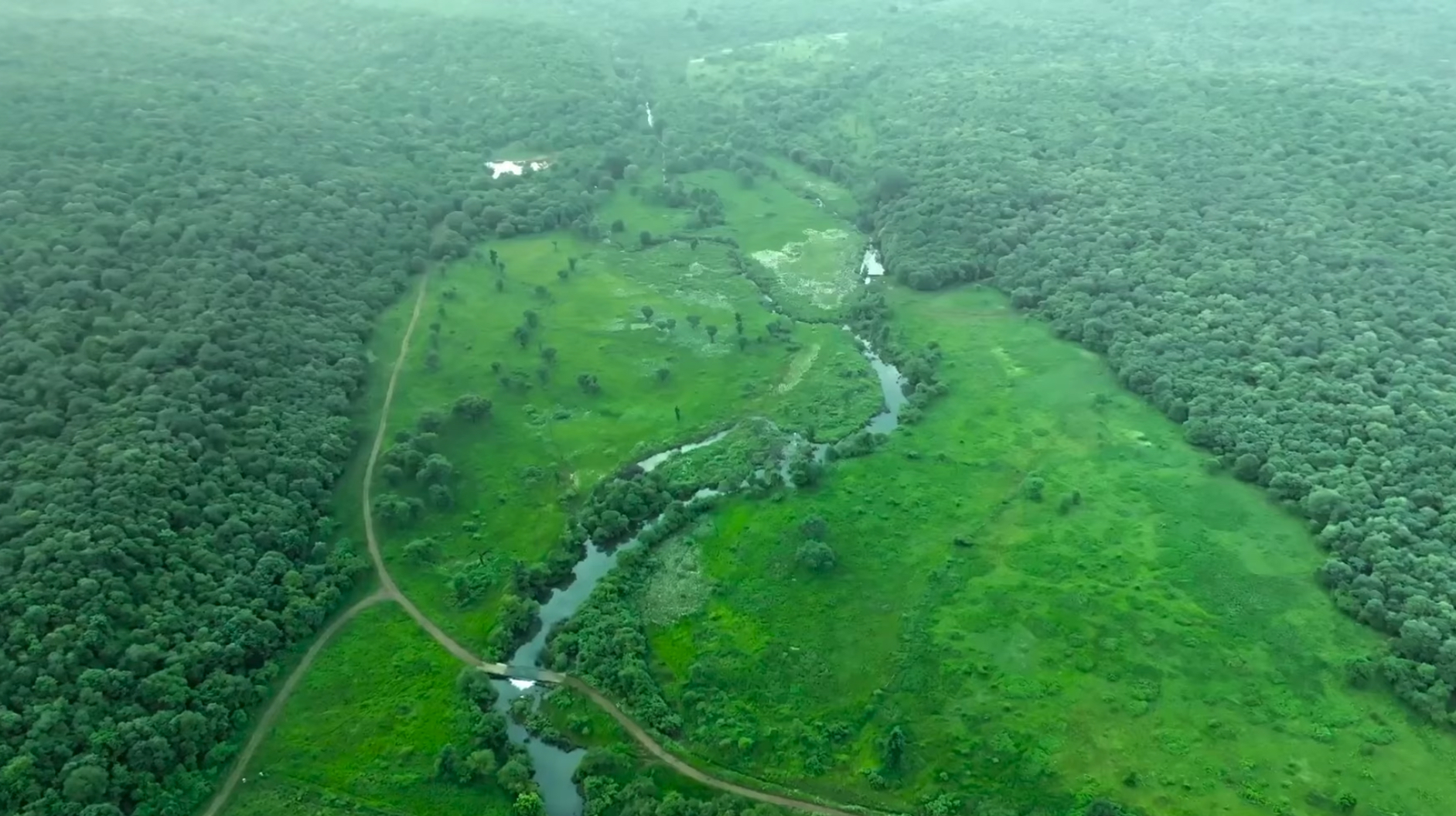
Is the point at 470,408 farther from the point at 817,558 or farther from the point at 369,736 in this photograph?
the point at 817,558

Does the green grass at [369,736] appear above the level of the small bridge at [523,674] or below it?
below

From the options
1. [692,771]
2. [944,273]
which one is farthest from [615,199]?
[692,771]

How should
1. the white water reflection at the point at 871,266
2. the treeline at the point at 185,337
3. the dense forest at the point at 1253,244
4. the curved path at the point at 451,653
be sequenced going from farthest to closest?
1. the white water reflection at the point at 871,266
2. the dense forest at the point at 1253,244
3. the treeline at the point at 185,337
4. the curved path at the point at 451,653

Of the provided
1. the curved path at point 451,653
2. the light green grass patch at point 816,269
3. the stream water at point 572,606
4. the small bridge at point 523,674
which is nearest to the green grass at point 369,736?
the curved path at point 451,653

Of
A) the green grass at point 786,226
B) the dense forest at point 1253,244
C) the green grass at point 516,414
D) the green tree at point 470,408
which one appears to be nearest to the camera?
the green grass at point 516,414

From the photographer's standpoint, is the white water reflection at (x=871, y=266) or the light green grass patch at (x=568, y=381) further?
the white water reflection at (x=871, y=266)

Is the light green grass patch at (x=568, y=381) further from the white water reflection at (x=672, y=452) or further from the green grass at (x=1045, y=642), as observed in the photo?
the green grass at (x=1045, y=642)

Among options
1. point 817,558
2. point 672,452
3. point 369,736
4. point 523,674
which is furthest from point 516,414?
point 369,736
